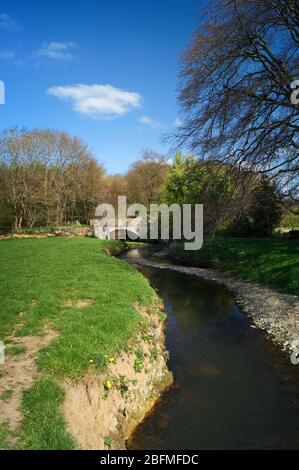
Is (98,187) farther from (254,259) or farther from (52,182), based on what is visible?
(254,259)

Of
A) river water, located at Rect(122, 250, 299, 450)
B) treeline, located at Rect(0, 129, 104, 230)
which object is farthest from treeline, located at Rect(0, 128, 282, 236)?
river water, located at Rect(122, 250, 299, 450)

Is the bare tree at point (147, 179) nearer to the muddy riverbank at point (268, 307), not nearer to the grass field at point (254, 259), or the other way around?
the grass field at point (254, 259)

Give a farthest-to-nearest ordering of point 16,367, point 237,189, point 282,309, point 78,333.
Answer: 1. point 237,189
2. point 282,309
3. point 78,333
4. point 16,367

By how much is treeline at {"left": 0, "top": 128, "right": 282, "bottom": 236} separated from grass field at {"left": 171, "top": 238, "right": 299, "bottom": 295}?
226 centimetres

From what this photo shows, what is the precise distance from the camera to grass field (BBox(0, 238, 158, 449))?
5.57 metres

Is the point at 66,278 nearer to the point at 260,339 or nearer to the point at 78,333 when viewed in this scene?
the point at 78,333

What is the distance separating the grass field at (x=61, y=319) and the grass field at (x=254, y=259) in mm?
7939

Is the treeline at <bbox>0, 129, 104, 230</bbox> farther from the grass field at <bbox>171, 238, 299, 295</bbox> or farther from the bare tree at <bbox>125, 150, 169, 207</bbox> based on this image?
the grass field at <bbox>171, 238, 299, 295</bbox>

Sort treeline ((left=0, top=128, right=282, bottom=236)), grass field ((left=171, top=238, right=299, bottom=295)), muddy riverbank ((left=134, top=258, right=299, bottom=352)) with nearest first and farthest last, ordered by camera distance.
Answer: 1. muddy riverbank ((left=134, top=258, right=299, bottom=352))
2. treeline ((left=0, top=128, right=282, bottom=236))
3. grass field ((left=171, top=238, right=299, bottom=295))

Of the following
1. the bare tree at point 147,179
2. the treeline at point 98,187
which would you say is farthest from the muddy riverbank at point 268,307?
the bare tree at point 147,179

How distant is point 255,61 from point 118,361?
1449cm

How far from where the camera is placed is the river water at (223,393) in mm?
6668

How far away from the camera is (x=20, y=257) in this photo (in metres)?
20.9

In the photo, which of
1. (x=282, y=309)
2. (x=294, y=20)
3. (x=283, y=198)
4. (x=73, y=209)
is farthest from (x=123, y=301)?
(x=73, y=209)
